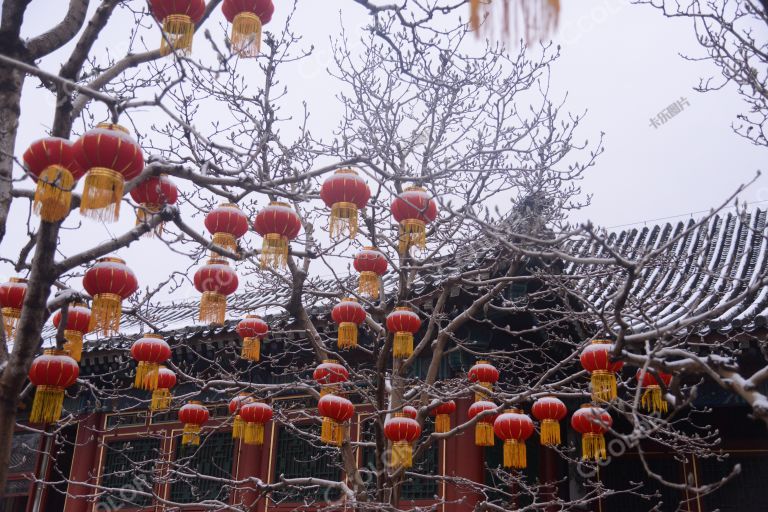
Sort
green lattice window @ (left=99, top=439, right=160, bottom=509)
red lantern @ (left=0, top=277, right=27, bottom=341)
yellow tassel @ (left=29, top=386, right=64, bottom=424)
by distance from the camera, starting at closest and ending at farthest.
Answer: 1. yellow tassel @ (left=29, top=386, right=64, bottom=424)
2. red lantern @ (left=0, top=277, right=27, bottom=341)
3. green lattice window @ (left=99, top=439, right=160, bottom=509)

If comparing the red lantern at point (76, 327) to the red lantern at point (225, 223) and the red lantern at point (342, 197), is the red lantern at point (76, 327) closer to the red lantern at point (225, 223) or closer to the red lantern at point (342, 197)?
the red lantern at point (225, 223)

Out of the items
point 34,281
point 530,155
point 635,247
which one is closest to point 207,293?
point 34,281

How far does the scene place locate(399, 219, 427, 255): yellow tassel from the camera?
5.71 metres

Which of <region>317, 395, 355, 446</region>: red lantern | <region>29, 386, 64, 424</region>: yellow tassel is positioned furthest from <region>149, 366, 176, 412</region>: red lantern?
<region>29, 386, 64, 424</region>: yellow tassel

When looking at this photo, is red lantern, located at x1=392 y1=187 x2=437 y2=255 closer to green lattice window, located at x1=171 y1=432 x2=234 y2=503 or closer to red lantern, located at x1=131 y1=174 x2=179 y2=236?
red lantern, located at x1=131 y1=174 x2=179 y2=236

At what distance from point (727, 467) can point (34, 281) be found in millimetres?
6914

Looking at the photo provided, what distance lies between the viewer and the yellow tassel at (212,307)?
5.55 m

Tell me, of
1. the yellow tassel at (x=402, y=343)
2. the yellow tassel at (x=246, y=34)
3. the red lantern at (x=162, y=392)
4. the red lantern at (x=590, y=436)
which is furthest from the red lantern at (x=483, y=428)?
the yellow tassel at (x=246, y=34)

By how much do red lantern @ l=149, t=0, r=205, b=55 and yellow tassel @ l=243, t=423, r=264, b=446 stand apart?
4.03 metres

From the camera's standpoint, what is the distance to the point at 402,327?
21.2ft

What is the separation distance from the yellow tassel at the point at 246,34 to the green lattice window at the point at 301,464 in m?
5.38

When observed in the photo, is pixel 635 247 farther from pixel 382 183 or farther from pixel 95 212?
pixel 95 212

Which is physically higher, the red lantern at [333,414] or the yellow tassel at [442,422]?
the yellow tassel at [442,422]

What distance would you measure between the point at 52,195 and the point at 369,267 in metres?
2.74
